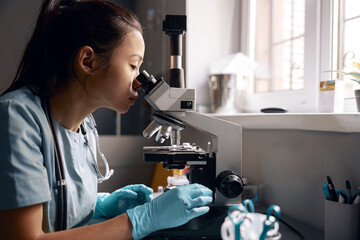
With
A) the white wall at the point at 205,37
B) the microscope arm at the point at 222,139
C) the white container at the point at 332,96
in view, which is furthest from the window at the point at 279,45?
the microscope arm at the point at 222,139

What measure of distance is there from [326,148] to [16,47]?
2.22 meters

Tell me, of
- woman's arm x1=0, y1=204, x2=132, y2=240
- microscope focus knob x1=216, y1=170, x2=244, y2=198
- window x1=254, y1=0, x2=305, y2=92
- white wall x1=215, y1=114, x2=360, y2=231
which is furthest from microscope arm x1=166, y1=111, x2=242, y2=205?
window x1=254, y1=0, x2=305, y2=92

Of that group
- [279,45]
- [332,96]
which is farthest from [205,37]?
[332,96]

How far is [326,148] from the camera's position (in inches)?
37.5

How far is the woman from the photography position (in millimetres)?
684

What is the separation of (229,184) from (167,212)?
0.69 ft

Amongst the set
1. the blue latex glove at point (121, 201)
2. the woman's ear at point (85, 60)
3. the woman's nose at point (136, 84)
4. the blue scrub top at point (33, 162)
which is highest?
the woman's ear at point (85, 60)

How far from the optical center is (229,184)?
0.88m

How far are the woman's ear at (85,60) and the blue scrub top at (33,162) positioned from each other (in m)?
0.15

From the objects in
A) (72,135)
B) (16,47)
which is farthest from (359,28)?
(16,47)

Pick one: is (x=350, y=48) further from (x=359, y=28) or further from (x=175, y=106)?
(x=175, y=106)

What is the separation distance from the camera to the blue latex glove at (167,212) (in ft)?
2.55

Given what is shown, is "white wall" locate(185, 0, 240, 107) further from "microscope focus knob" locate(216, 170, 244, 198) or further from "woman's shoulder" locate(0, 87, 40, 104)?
"woman's shoulder" locate(0, 87, 40, 104)

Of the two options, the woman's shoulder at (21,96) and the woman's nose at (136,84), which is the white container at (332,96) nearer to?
the woman's nose at (136,84)
